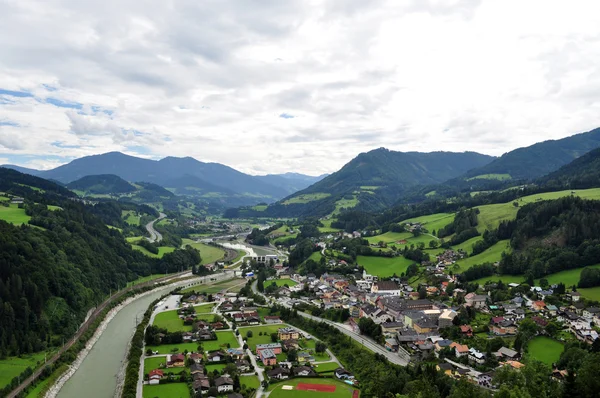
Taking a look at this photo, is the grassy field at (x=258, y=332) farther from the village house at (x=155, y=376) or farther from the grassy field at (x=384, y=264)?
the grassy field at (x=384, y=264)

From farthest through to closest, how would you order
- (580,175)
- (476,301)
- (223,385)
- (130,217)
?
(130,217) < (580,175) < (476,301) < (223,385)

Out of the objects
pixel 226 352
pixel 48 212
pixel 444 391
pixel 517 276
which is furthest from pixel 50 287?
pixel 517 276

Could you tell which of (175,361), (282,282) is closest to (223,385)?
(175,361)

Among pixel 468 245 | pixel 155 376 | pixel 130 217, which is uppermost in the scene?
pixel 130 217

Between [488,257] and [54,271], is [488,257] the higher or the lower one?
the lower one

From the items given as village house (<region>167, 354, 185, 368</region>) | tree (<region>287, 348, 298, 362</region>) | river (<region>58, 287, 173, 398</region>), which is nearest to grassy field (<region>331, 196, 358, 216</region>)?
river (<region>58, 287, 173, 398</region>)

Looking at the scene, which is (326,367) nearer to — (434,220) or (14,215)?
(14,215)

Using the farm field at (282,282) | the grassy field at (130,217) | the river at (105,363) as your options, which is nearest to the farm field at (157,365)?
the river at (105,363)
